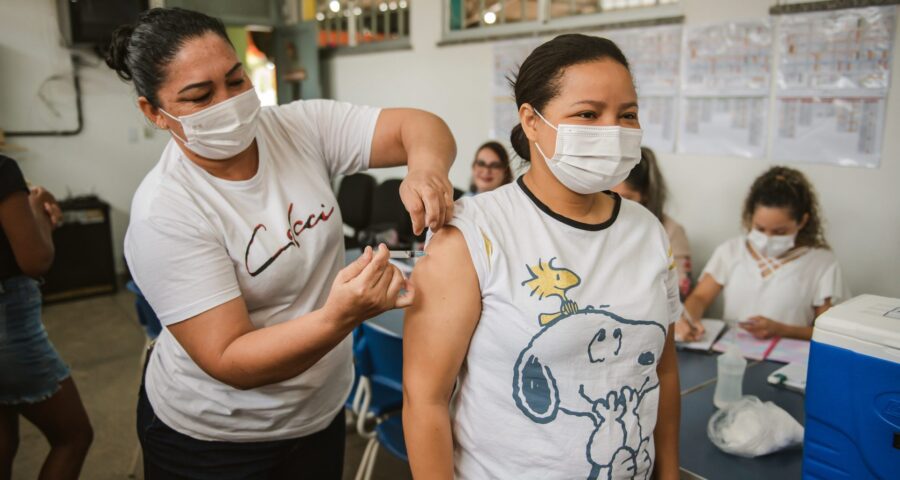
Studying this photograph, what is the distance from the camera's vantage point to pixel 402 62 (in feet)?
16.0

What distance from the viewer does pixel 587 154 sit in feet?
3.33

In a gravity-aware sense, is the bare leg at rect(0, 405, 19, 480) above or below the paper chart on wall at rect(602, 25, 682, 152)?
below

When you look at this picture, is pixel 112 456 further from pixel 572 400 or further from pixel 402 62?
pixel 402 62

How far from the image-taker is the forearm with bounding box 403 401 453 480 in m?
0.97

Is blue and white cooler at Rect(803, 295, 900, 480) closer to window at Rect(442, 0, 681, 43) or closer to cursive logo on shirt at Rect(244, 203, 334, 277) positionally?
cursive logo on shirt at Rect(244, 203, 334, 277)

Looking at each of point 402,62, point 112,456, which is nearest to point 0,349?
point 112,456

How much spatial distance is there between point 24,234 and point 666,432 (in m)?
1.60

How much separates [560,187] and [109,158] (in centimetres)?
515

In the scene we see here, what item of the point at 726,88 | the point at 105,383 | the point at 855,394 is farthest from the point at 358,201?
the point at 855,394

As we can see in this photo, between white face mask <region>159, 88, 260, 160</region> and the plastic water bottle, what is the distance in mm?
1300

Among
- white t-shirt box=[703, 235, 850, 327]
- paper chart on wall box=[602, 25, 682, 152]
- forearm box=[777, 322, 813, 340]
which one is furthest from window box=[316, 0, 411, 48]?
forearm box=[777, 322, 813, 340]

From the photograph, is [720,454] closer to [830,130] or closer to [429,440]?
[429,440]

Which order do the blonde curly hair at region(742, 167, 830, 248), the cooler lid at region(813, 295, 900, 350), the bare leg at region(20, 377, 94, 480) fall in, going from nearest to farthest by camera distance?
the cooler lid at region(813, 295, 900, 350), the bare leg at region(20, 377, 94, 480), the blonde curly hair at region(742, 167, 830, 248)

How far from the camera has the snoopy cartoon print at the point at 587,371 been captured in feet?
3.07
